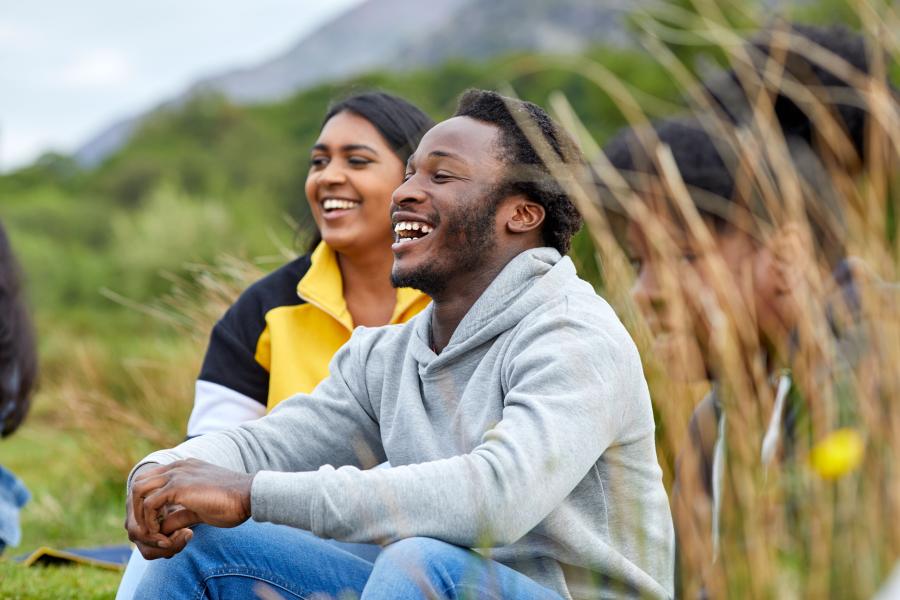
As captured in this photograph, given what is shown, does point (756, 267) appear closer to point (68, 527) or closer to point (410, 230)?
point (410, 230)

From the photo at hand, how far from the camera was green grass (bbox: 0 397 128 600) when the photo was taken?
4191 millimetres

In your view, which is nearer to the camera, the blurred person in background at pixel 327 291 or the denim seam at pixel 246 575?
the denim seam at pixel 246 575

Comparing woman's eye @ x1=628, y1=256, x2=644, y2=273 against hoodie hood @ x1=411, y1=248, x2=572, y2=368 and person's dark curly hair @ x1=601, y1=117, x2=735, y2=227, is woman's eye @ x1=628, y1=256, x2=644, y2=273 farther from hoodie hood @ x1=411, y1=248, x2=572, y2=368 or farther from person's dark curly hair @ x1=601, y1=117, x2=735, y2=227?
hoodie hood @ x1=411, y1=248, x2=572, y2=368

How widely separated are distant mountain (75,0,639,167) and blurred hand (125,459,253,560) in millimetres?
Answer: 1055

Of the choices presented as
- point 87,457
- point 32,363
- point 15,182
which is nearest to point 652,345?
point 32,363

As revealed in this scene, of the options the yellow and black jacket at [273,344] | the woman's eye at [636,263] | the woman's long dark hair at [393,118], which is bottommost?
the yellow and black jacket at [273,344]

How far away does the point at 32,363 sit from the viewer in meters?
5.11

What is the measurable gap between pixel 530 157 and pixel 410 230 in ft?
1.07

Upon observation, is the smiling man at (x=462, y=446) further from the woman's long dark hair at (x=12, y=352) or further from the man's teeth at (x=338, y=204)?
the woman's long dark hair at (x=12, y=352)

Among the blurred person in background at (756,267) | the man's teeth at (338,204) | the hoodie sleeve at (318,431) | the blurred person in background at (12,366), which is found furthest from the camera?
the blurred person in background at (12,366)

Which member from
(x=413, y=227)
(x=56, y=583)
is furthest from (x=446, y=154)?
(x=56, y=583)

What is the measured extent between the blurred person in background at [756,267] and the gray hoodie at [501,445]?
6.1 inches

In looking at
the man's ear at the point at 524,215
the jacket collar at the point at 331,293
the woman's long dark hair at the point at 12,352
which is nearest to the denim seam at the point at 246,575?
the man's ear at the point at 524,215

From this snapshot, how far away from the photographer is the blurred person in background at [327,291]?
154 inches
